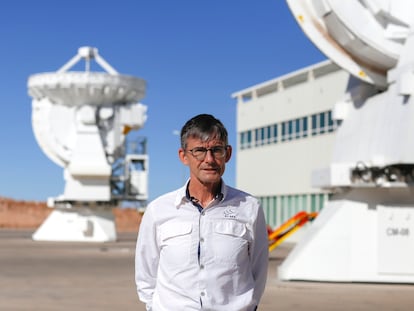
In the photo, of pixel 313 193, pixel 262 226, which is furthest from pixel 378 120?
pixel 313 193

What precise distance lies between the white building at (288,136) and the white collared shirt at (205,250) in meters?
36.4

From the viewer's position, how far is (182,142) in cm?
431

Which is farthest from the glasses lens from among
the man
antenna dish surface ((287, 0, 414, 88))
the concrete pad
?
antenna dish surface ((287, 0, 414, 88))

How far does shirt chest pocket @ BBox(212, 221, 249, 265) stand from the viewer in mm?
4133

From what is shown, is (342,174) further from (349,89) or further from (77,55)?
(77,55)

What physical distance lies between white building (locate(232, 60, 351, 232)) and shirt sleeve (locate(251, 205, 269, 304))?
36239 millimetres

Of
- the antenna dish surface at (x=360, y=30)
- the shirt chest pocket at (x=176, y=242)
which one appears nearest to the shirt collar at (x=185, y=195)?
the shirt chest pocket at (x=176, y=242)

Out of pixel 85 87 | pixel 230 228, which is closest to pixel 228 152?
pixel 230 228

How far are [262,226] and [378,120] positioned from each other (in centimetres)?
1283

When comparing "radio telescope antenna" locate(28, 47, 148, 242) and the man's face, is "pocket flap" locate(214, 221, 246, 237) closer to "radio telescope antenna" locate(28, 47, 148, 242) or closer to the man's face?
the man's face

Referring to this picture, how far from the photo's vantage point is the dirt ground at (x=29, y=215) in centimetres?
9181

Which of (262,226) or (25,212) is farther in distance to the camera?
(25,212)

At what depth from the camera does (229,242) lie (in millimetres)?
4156

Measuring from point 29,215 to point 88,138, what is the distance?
57.9 metres
